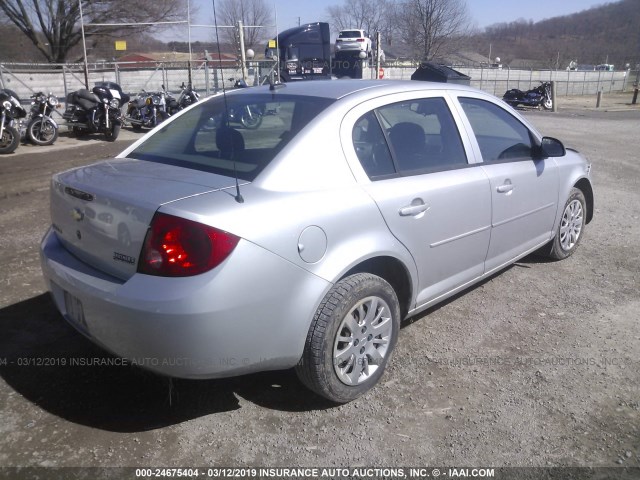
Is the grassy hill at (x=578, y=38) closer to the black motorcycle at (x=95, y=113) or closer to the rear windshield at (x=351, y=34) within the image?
the rear windshield at (x=351, y=34)

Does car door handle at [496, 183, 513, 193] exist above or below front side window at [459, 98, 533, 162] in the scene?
below

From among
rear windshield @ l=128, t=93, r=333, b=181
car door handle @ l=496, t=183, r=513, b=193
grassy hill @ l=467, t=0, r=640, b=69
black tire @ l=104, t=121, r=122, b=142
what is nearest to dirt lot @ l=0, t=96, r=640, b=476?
car door handle @ l=496, t=183, r=513, b=193

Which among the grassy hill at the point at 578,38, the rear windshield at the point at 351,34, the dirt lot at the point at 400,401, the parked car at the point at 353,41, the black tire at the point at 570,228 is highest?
the grassy hill at the point at 578,38

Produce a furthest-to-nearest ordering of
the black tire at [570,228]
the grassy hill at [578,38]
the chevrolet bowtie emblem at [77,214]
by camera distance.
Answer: the grassy hill at [578,38] < the black tire at [570,228] < the chevrolet bowtie emblem at [77,214]

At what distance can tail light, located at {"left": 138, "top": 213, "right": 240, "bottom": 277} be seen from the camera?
227 cm

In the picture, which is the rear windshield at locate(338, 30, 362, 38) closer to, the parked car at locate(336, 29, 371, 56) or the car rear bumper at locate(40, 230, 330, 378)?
the parked car at locate(336, 29, 371, 56)

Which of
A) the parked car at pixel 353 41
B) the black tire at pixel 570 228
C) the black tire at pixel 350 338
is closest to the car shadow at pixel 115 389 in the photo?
the black tire at pixel 350 338

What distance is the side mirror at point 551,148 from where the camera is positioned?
422cm

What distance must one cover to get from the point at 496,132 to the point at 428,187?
50.3 inches

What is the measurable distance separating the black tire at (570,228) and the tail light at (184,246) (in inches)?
139

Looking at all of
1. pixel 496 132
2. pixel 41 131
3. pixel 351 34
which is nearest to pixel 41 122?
pixel 41 131

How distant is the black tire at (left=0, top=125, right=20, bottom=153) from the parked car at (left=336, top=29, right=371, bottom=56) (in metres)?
22.2

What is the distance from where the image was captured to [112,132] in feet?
41.6

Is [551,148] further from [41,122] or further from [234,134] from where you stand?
[41,122]
